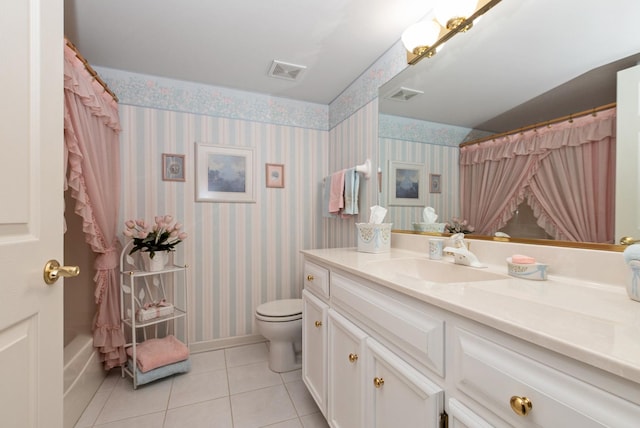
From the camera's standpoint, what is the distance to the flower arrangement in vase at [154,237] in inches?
75.3

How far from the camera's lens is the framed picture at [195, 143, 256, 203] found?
2324 millimetres

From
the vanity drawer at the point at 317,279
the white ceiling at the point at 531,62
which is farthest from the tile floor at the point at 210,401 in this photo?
the white ceiling at the point at 531,62

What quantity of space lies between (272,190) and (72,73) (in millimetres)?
1478

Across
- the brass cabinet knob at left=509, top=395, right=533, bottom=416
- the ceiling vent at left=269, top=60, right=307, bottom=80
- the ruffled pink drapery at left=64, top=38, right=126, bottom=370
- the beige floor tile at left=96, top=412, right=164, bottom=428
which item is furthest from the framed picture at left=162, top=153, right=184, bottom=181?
the brass cabinet knob at left=509, top=395, right=533, bottom=416

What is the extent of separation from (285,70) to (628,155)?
6.33 feet

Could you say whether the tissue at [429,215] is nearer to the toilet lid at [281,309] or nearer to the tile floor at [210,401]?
the toilet lid at [281,309]

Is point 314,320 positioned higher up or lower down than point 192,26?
lower down

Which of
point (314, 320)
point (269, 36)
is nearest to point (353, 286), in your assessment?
point (314, 320)

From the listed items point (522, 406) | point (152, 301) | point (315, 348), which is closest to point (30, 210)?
point (522, 406)

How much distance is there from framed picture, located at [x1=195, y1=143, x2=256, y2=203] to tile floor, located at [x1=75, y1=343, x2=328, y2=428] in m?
1.30

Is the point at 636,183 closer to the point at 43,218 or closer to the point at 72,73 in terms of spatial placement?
the point at 43,218

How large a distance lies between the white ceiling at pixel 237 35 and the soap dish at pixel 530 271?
134 cm

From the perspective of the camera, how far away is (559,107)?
0.99m

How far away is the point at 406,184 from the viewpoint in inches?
67.5
